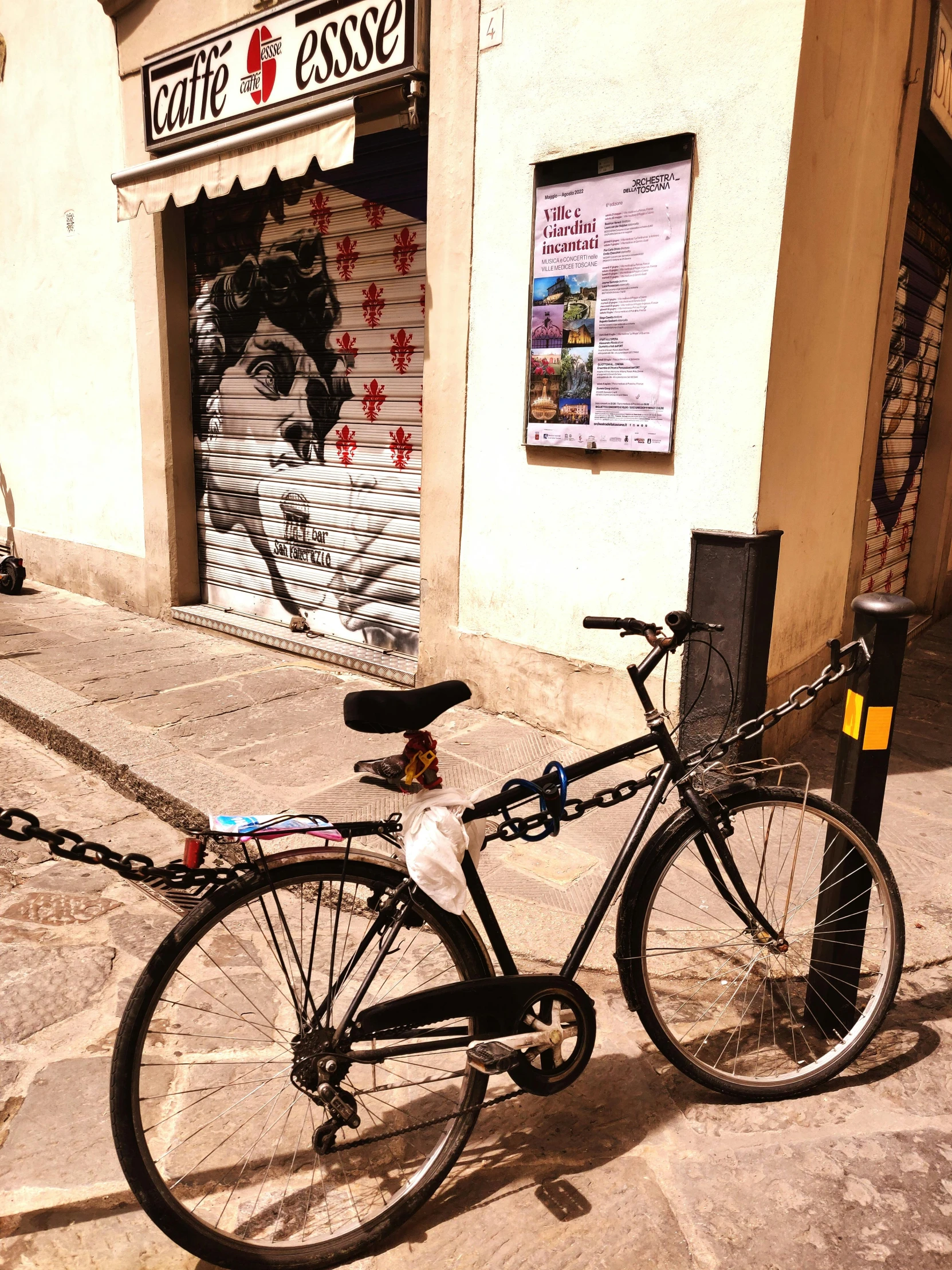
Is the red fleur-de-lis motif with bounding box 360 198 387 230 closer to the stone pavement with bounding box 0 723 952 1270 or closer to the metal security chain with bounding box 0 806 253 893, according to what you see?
the stone pavement with bounding box 0 723 952 1270

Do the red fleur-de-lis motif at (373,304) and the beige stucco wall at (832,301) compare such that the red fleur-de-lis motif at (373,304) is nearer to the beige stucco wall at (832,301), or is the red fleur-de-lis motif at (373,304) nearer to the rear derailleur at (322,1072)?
the beige stucco wall at (832,301)

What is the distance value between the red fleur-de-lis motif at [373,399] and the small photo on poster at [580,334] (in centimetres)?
181

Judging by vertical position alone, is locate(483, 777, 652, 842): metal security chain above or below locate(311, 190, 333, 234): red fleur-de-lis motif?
below

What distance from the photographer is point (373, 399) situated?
6.18m

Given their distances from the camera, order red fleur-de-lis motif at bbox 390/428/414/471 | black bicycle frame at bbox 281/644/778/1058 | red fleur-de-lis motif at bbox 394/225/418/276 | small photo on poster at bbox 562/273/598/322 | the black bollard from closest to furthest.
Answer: black bicycle frame at bbox 281/644/778/1058
the black bollard
small photo on poster at bbox 562/273/598/322
red fleur-de-lis motif at bbox 394/225/418/276
red fleur-de-lis motif at bbox 390/428/414/471

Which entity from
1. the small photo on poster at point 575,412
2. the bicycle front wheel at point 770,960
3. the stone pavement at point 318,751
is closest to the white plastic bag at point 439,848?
the bicycle front wheel at point 770,960

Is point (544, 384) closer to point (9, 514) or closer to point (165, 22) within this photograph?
point (165, 22)

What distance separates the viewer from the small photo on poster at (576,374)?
4562 millimetres

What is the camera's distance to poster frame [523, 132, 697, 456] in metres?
4.10

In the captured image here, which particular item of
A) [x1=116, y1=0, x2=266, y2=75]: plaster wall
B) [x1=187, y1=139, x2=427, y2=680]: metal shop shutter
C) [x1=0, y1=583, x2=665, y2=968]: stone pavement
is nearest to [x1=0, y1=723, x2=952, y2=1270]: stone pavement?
[x1=0, y1=583, x2=665, y2=968]: stone pavement

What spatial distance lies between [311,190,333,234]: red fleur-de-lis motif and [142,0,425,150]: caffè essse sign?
1.90 ft

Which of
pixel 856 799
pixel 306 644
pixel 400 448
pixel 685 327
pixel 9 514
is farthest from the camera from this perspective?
pixel 9 514

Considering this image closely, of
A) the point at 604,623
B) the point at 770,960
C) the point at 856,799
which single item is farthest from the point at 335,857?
the point at 770,960

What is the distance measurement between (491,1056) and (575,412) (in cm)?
329
